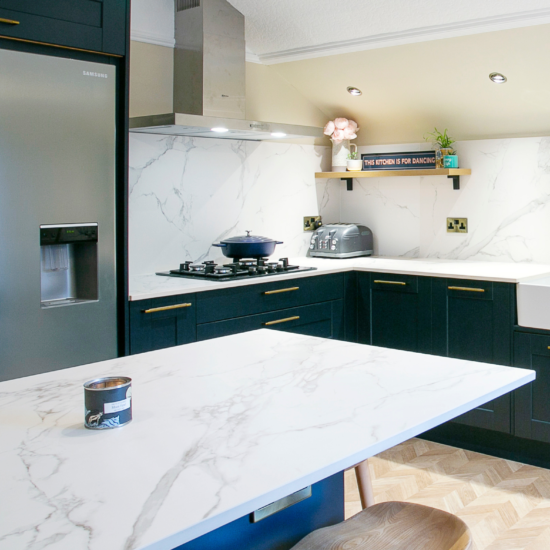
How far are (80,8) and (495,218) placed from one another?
2.59 metres

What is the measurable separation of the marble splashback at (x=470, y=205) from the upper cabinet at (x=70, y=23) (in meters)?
2.13

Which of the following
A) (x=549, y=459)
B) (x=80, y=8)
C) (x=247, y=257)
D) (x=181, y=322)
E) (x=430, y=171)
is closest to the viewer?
(x=80, y=8)

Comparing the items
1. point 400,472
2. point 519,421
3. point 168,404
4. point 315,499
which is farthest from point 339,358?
point 519,421

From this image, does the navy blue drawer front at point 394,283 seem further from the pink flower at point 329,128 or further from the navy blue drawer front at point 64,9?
the navy blue drawer front at point 64,9

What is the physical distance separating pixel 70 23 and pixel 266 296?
5.05ft

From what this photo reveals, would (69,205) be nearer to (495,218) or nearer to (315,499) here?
(315,499)

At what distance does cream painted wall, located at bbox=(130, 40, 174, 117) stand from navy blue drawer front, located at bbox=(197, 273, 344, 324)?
109cm

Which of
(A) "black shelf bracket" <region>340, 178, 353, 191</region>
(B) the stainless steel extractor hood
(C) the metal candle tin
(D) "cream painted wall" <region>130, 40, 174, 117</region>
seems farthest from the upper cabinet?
(A) "black shelf bracket" <region>340, 178, 353, 191</region>

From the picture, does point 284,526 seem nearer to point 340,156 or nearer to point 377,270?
point 377,270

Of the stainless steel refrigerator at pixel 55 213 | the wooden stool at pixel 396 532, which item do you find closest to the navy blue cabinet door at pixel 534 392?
the stainless steel refrigerator at pixel 55 213

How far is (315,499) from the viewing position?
1.50 meters

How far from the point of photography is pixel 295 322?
363cm

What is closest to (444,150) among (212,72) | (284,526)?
(212,72)

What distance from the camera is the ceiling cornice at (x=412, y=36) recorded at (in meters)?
3.16
